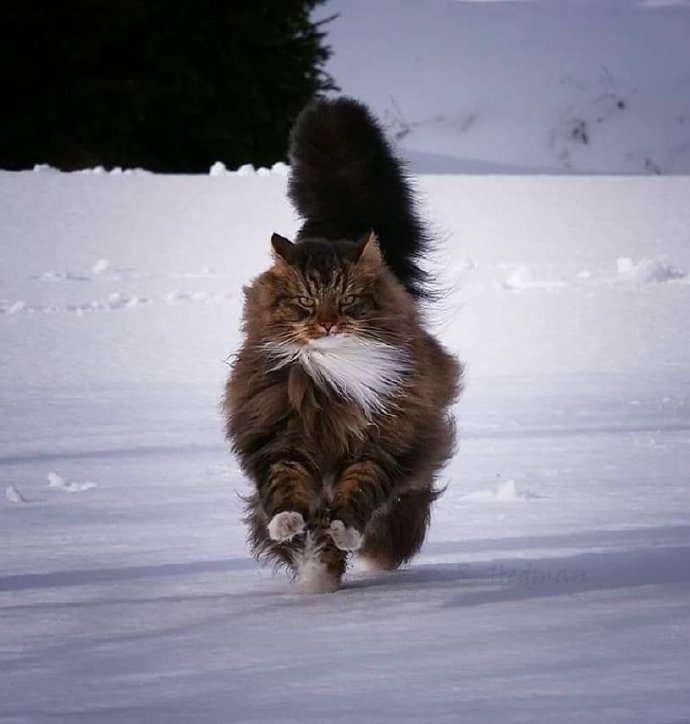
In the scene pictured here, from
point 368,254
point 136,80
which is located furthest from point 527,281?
point 136,80

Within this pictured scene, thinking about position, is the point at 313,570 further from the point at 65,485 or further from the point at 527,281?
the point at 527,281

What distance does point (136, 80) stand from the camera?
81.3 ft

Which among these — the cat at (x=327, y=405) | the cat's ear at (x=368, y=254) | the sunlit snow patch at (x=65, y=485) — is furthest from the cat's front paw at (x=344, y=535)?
the sunlit snow patch at (x=65, y=485)

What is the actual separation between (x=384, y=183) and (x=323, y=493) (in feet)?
4.24

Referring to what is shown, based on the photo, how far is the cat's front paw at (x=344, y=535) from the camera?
12.9 feet

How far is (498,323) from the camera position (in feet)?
37.8

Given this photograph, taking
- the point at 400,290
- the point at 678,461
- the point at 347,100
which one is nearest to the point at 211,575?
the point at 400,290

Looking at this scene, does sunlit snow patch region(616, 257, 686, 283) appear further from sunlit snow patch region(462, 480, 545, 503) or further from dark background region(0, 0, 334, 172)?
dark background region(0, 0, 334, 172)

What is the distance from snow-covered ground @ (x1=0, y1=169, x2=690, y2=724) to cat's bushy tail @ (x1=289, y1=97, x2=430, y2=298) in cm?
36

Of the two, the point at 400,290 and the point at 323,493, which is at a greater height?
the point at 400,290

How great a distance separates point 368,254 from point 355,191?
0.84 meters

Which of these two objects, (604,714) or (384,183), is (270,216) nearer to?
(384,183)

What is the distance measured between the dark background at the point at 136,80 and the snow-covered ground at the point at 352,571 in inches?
399

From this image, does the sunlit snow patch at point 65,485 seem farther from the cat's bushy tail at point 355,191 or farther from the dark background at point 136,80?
the dark background at point 136,80
